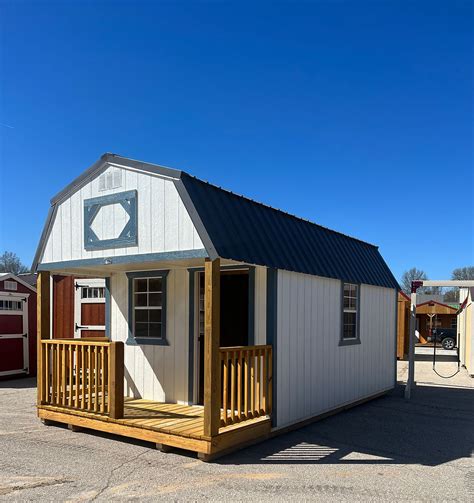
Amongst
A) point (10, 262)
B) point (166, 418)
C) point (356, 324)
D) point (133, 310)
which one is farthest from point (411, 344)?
point (10, 262)

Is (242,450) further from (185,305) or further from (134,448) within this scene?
(185,305)

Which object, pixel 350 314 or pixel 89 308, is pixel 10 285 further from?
pixel 350 314

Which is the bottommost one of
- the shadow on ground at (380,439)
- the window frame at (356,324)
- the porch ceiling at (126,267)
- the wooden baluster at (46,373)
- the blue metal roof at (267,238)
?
the shadow on ground at (380,439)

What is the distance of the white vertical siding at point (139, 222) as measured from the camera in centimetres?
592

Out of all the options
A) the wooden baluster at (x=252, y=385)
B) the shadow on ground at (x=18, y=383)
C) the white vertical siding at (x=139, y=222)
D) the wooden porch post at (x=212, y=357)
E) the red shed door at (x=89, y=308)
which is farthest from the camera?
the red shed door at (x=89, y=308)

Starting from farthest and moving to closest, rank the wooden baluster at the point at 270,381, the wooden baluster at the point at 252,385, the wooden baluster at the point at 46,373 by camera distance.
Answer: the wooden baluster at the point at 46,373 < the wooden baluster at the point at 270,381 < the wooden baluster at the point at 252,385

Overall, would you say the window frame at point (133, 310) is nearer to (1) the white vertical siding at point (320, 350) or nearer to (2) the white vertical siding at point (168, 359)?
(2) the white vertical siding at point (168, 359)

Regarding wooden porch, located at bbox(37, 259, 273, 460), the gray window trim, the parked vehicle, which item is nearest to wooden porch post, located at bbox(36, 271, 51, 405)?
wooden porch, located at bbox(37, 259, 273, 460)

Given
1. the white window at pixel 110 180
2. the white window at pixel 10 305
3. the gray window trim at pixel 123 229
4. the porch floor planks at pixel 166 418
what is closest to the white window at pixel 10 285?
the white window at pixel 10 305

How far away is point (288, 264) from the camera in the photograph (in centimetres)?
689

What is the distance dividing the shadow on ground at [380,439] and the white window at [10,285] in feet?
27.5

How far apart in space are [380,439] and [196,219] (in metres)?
3.81

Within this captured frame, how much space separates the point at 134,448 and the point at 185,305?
7.64 ft

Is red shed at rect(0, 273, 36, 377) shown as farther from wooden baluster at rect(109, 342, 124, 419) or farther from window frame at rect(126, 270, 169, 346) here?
wooden baluster at rect(109, 342, 124, 419)
